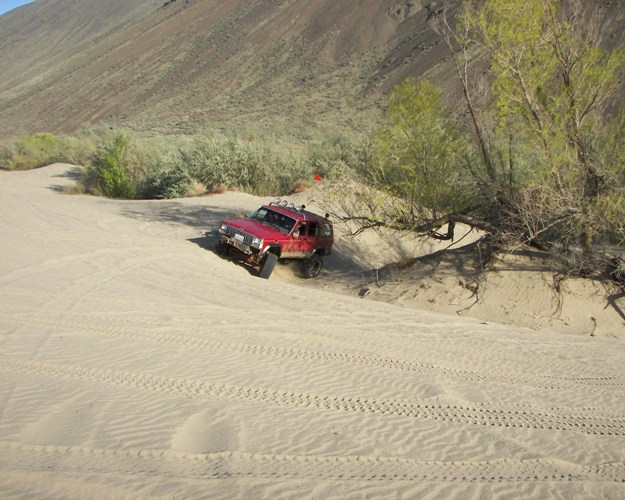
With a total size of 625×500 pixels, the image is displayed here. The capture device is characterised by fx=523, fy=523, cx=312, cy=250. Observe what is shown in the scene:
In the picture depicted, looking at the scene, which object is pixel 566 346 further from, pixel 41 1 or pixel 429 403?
pixel 41 1

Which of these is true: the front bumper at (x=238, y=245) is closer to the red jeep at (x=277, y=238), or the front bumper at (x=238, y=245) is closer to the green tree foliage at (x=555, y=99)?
the red jeep at (x=277, y=238)

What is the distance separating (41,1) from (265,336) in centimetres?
16491

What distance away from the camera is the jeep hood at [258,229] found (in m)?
12.2

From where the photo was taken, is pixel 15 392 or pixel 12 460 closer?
pixel 12 460

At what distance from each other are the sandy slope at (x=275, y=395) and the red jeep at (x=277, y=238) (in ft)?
5.82

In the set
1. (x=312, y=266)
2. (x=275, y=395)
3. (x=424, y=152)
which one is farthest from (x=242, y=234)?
(x=275, y=395)

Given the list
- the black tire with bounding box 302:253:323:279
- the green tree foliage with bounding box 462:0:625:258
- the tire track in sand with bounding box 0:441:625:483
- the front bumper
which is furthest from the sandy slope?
the black tire with bounding box 302:253:323:279

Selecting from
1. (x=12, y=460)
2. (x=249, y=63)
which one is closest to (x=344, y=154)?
(x=12, y=460)

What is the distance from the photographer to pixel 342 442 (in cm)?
456

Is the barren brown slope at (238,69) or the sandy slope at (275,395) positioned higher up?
the barren brown slope at (238,69)

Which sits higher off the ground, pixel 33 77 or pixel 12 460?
pixel 33 77

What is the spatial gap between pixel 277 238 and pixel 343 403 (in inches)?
286

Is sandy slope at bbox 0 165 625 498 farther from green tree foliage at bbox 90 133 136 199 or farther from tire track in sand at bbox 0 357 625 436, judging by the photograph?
green tree foliage at bbox 90 133 136 199

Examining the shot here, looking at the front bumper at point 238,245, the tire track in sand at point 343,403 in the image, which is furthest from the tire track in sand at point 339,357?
the front bumper at point 238,245
